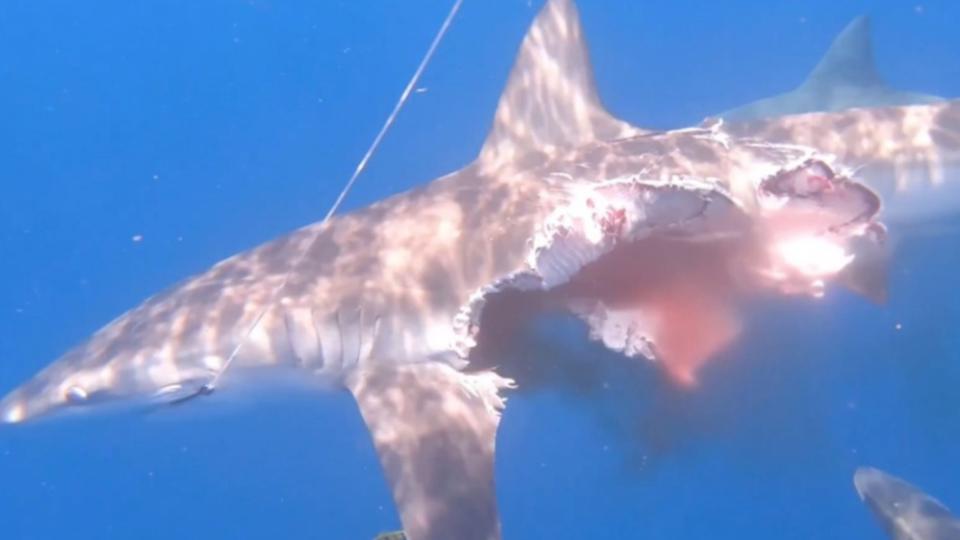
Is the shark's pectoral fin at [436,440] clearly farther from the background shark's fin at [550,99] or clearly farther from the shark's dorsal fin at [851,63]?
the shark's dorsal fin at [851,63]

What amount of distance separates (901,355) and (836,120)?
2787 millimetres

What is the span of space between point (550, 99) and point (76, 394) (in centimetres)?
332

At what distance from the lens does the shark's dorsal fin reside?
965 centimetres

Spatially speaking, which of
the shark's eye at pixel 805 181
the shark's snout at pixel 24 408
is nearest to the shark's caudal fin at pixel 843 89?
the shark's eye at pixel 805 181

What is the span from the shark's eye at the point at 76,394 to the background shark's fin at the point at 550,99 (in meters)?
2.77

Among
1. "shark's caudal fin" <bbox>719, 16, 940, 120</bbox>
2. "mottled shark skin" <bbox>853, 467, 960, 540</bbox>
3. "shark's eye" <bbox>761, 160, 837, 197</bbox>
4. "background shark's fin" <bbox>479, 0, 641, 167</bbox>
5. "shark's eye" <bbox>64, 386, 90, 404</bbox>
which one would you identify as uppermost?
"shark's caudal fin" <bbox>719, 16, 940, 120</bbox>

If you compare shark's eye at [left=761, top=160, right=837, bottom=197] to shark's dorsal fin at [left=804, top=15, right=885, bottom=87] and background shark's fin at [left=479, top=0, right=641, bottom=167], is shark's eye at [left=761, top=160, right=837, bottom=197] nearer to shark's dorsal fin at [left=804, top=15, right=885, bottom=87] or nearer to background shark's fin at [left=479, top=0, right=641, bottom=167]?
background shark's fin at [left=479, top=0, right=641, bottom=167]

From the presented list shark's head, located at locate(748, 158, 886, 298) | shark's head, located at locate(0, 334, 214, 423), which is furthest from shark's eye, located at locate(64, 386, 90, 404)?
shark's head, located at locate(748, 158, 886, 298)

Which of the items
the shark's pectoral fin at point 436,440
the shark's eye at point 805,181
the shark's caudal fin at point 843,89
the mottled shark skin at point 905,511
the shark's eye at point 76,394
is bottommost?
the mottled shark skin at point 905,511

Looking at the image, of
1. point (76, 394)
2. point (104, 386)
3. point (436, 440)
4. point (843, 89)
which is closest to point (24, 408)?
point (76, 394)

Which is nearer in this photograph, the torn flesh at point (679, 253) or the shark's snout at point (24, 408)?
the torn flesh at point (679, 253)

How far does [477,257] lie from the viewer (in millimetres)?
5230

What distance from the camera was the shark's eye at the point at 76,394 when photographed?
478 cm

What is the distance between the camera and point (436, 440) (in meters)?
4.41
